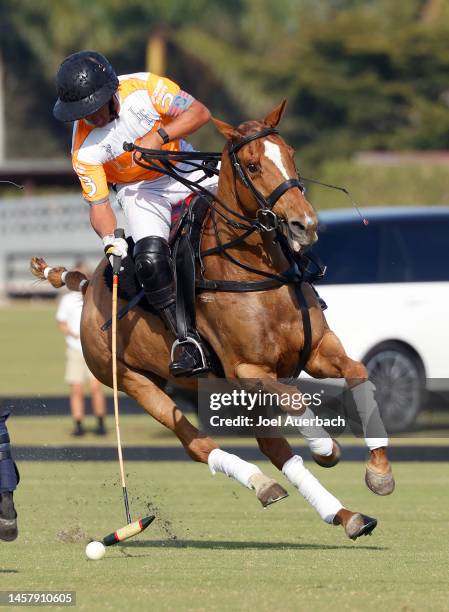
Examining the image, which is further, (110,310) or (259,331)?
(110,310)

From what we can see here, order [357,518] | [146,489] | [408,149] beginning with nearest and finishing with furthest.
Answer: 1. [357,518]
2. [146,489]
3. [408,149]

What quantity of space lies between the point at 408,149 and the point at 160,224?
50.5 metres

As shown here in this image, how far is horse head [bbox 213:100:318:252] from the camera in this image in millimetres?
8359

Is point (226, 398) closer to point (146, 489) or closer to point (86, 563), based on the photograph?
point (86, 563)

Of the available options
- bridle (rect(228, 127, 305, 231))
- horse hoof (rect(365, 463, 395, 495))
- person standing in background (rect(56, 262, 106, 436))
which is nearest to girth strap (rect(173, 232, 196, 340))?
bridle (rect(228, 127, 305, 231))

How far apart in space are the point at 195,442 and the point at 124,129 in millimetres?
2017

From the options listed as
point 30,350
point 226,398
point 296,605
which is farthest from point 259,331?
point 30,350

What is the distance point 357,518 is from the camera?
851 cm

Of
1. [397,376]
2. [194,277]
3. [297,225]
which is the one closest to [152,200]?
[194,277]

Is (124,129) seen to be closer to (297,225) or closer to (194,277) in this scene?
(194,277)

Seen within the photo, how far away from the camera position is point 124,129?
967cm

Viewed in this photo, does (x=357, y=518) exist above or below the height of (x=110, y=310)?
below

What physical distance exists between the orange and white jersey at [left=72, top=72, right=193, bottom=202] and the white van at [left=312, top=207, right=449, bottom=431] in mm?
5917

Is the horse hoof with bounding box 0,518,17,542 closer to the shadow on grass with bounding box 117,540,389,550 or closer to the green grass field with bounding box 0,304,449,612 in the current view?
the green grass field with bounding box 0,304,449,612
